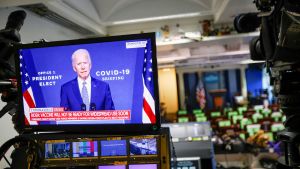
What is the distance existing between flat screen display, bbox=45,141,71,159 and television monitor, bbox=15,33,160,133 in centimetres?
9

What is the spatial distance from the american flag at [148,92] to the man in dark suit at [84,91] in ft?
0.55

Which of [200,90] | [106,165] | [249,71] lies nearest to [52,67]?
[106,165]

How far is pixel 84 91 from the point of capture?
5.10 ft

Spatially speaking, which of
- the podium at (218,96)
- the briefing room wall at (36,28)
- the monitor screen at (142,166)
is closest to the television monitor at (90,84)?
the monitor screen at (142,166)

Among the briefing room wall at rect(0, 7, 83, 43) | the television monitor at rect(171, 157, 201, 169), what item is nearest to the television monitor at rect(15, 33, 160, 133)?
the television monitor at rect(171, 157, 201, 169)

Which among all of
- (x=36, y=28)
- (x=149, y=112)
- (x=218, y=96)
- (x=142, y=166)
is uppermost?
(x=36, y=28)

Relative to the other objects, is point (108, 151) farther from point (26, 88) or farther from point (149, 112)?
point (26, 88)

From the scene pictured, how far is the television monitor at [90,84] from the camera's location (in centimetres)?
146

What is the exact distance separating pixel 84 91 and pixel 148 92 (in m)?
0.33

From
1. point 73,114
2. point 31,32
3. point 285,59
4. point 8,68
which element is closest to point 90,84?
point 73,114

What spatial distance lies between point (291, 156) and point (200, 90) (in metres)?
15.2

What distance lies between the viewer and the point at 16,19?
1.97 m

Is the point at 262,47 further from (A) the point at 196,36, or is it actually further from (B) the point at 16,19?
(A) the point at 196,36

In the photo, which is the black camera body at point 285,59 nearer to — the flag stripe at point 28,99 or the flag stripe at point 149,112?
the flag stripe at point 149,112
